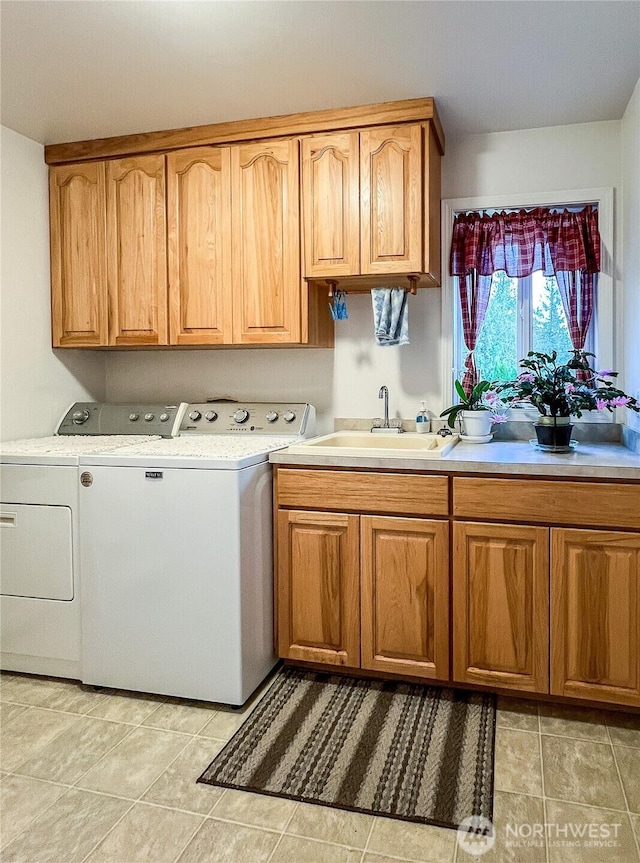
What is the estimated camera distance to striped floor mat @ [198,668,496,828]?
1831 mm

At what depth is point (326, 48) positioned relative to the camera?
221 centimetres

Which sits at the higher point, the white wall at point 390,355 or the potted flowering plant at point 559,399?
the white wall at point 390,355

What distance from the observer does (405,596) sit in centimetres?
240

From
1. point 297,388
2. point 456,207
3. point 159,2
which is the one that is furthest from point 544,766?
point 159,2

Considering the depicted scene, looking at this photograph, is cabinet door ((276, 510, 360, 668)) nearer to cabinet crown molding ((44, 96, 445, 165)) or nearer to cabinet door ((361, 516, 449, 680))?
cabinet door ((361, 516, 449, 680))

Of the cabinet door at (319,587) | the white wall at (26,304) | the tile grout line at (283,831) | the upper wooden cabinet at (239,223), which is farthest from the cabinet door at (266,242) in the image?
the tile grout line at (283,831)

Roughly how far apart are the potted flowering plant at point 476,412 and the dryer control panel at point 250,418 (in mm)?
→ 649

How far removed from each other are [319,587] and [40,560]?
1.10 metres

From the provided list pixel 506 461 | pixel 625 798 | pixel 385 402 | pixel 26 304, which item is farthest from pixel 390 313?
pixel 625 798

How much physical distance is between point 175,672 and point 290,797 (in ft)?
2.35

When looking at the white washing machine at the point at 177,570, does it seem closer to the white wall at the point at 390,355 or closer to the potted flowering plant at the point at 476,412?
the white wall at the point at 390,355

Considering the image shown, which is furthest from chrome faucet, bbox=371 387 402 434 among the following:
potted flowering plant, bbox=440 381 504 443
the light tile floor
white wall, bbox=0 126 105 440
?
white wall, bbox=0 126 105 440

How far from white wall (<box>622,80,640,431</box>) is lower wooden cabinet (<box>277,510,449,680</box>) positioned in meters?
1.00

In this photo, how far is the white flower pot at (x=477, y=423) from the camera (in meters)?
2.78
